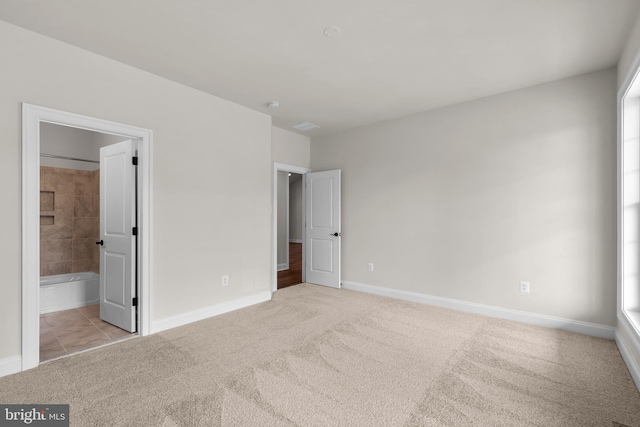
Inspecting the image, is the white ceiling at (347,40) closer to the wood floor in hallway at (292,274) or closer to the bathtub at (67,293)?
the bathtub at (67,293)

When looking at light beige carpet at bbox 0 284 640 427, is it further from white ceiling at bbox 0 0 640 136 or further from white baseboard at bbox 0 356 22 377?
white ceiling at bbox 0 0 640 136

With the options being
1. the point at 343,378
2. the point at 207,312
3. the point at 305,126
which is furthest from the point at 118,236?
the point at 305,126

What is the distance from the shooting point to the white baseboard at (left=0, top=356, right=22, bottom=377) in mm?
2320

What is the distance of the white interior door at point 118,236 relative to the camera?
3240 mm

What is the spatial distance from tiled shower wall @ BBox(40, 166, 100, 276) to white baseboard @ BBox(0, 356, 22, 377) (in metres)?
2.72

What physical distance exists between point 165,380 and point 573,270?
4004 millimetres

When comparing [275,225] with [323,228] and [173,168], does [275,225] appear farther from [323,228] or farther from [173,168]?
[173,168]

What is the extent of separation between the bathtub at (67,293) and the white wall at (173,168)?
1.86 meters

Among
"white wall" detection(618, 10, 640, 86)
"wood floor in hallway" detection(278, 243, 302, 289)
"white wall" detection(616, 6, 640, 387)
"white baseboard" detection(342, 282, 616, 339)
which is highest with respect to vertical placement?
"white wall" detection(618, 10, 640, 86)

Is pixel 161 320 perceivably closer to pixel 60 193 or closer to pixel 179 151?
pixel 179 151

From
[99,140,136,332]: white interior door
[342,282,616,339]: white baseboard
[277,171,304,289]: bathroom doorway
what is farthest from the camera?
[277,171,304,289]: bathroom doorway

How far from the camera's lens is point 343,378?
7.61ft

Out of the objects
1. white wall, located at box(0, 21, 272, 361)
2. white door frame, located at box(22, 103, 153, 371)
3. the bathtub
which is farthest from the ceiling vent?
the bathtub

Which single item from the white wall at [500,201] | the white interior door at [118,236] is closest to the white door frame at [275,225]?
the white wall at [500,201]
